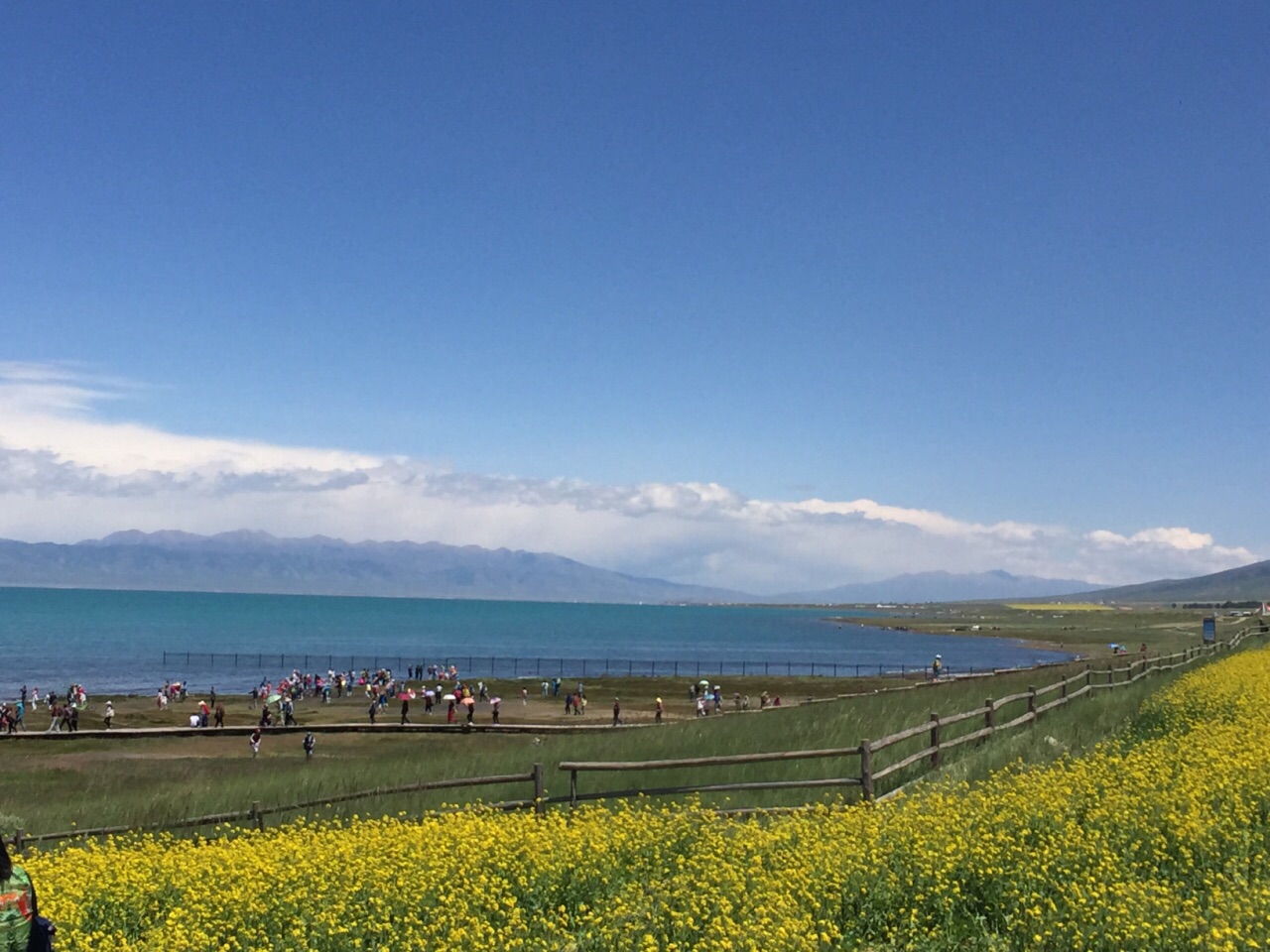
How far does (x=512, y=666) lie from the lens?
10350 cm

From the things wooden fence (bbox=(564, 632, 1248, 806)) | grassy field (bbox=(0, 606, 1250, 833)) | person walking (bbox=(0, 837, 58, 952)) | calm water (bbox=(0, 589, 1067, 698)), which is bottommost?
calm water (bbox=(0, 589, 1067, 698))

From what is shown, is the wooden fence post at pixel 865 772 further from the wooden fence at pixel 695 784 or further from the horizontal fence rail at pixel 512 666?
the horizontal fence rail at pixel 512 666

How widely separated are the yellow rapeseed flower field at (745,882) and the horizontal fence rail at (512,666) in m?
81.8

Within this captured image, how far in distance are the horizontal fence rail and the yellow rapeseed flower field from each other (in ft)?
269

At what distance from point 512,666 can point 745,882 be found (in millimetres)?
95451

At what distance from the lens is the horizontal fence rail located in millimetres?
97438

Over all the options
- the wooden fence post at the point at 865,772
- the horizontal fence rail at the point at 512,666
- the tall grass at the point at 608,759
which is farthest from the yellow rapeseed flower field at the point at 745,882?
the horizontal fence rail at the point at 512,666

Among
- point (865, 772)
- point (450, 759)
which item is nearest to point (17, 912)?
point (865, 772)

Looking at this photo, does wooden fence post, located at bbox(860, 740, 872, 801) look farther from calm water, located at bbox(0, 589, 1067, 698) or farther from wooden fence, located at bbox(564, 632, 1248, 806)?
calm water, located at bbox(0, 589, 1067, 698)

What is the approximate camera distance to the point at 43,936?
24.5 ft

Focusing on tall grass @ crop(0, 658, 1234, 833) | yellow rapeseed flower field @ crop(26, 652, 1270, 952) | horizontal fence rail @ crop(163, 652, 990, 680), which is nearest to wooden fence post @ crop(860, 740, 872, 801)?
tall grass @ crop(0, 658, 1234, 833)

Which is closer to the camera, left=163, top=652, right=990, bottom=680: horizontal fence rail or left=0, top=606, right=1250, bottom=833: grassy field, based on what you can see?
left=0, top=606, right=1250, bottom=833: grassy field

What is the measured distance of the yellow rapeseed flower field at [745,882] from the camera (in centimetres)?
880

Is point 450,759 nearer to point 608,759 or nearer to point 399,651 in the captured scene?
point 608,759
